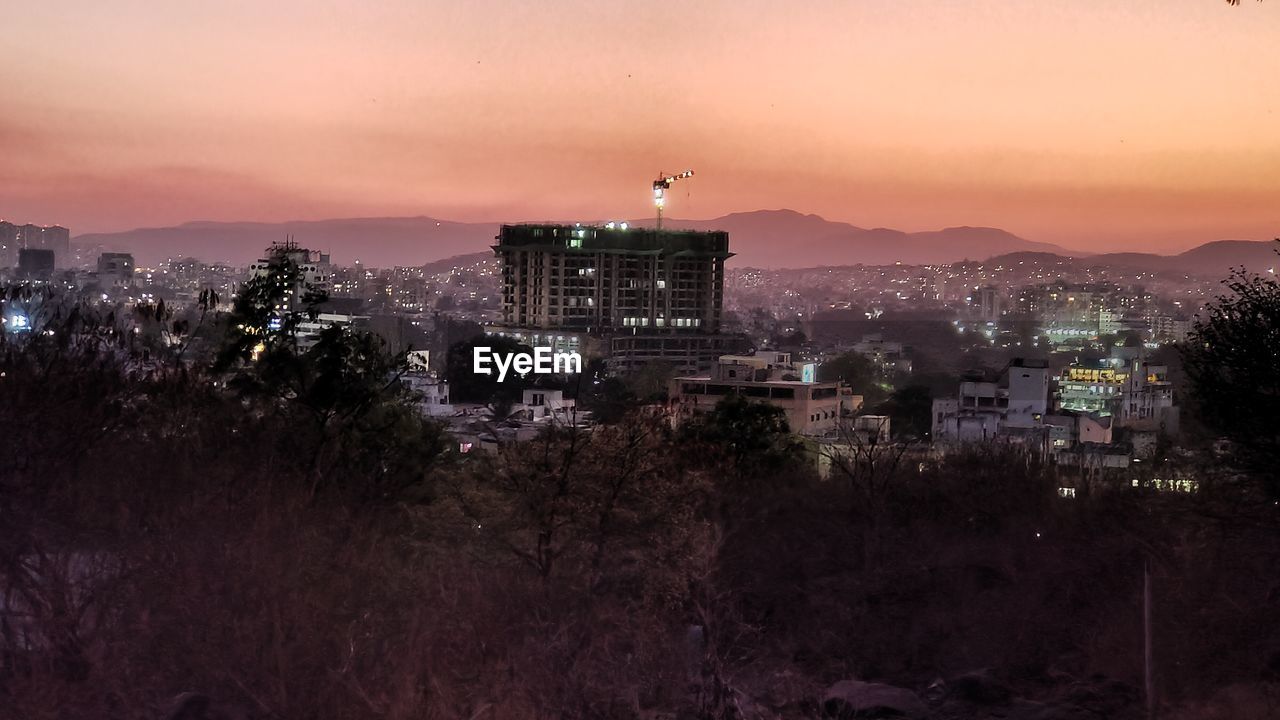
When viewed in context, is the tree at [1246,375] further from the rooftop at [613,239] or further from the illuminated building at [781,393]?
the rooftop at [613,239]

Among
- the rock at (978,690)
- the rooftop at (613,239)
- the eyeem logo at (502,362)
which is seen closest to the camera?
the rock at (978,690)

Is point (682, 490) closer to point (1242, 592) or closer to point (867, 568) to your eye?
point (867, 568)

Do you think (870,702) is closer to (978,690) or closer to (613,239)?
(978,690)

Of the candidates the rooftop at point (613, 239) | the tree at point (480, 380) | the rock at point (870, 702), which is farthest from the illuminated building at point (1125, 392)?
the rooftop at point (613, 239)

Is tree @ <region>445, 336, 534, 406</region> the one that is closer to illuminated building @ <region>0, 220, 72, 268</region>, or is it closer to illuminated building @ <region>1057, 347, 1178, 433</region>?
illuminated building @ <region>1057, 347, 1178, 433</region>

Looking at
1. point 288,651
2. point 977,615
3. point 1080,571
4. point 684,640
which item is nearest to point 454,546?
point 684,640

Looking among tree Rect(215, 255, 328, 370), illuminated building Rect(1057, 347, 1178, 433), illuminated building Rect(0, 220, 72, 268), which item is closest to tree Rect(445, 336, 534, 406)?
illuminated building Rect(1057, 347, 1178, 433)
